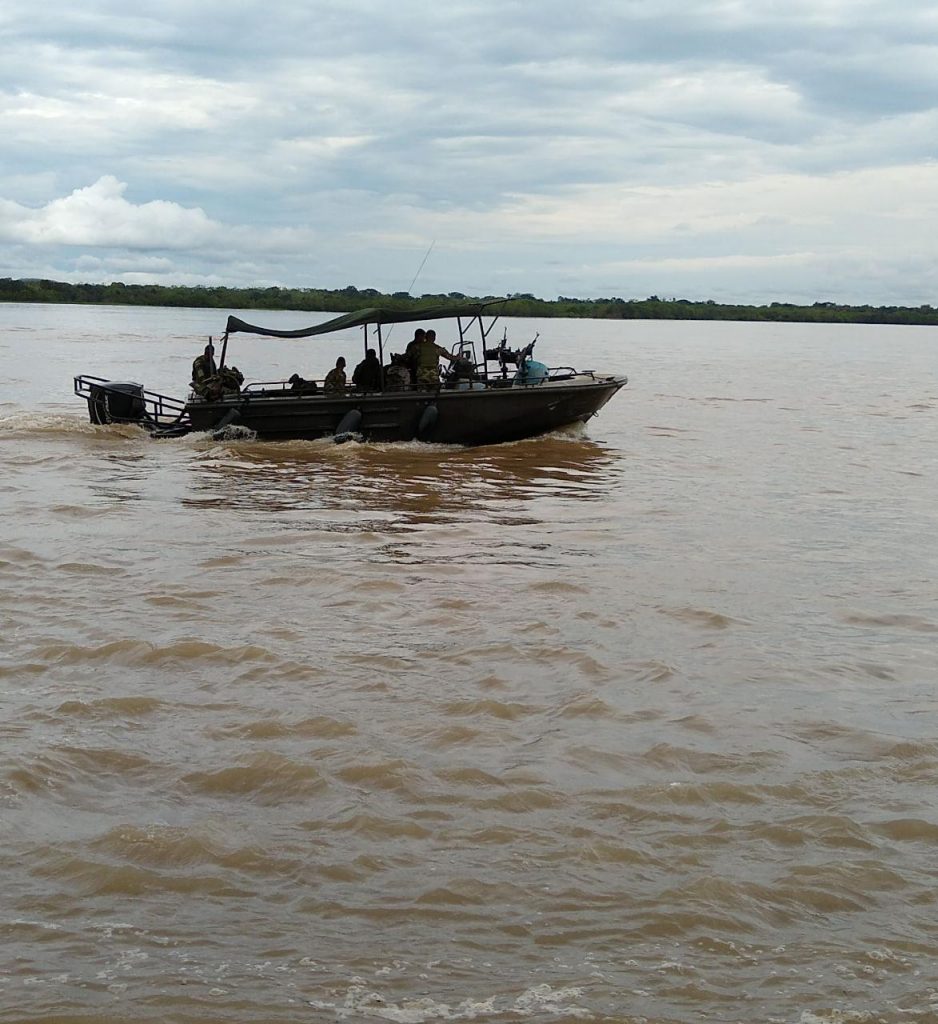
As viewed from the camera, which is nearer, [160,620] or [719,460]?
[160,620]

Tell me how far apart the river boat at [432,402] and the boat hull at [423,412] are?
16mm

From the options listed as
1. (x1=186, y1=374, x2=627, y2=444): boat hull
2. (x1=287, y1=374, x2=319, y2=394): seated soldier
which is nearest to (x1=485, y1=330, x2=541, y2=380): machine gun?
(x1=186, y1=374, x2=627, y2=444): boat hull

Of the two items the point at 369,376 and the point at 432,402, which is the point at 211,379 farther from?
the point at 432,402

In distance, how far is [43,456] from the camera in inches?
760

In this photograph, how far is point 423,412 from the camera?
19078mm

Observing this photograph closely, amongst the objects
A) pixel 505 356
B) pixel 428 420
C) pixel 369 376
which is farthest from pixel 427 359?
pixel 505 356

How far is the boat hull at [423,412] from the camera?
19.0 metres

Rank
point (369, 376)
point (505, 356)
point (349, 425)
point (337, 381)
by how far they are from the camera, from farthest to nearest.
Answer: point (505, 356)
point (337, 381)
point (369, 376)
point (349, 425)

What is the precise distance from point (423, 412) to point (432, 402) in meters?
0.22

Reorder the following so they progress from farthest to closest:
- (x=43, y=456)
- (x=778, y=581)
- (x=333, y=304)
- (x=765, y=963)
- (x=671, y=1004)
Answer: (x=333, y=304)
(x=43, y=456)
(x=778, y=581)
(x=765, y=963)
(x=671, y=1004)

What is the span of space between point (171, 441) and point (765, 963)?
1834 cm

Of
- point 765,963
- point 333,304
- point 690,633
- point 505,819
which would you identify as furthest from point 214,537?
point 333,304

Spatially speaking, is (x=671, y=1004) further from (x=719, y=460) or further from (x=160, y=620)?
(x=719, y=460)

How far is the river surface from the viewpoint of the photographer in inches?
157
